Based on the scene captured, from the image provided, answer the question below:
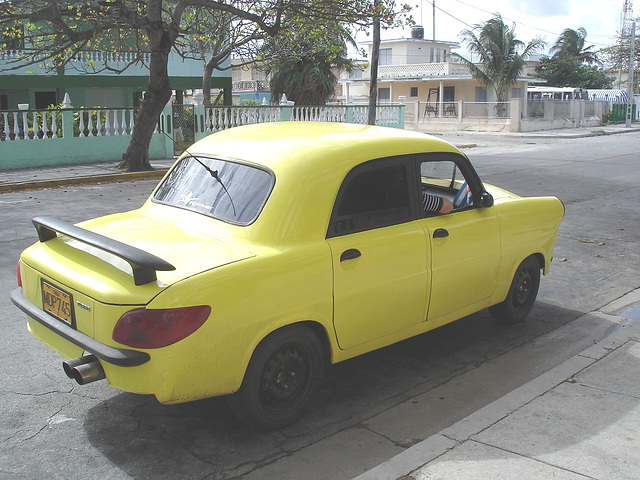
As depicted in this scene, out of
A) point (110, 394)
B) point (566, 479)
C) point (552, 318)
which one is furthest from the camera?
point (552, 318)

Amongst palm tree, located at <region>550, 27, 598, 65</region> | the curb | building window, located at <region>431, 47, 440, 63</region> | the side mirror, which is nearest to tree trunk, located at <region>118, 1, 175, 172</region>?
the curb

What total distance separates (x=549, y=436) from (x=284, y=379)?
152 cm

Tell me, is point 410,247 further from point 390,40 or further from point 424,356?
point 390,40

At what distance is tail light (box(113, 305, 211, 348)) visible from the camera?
341 centimetres

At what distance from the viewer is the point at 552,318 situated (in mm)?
6211

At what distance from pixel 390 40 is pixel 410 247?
63878mm

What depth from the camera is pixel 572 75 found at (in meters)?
69.7

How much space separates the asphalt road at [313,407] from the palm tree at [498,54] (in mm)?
41901

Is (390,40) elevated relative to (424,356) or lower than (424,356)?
elevated

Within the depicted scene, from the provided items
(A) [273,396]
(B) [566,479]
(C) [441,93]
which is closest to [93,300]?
(A) [273,396]

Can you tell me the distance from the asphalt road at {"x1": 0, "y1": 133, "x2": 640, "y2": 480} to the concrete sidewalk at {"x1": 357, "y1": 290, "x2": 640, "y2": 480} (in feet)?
0.79

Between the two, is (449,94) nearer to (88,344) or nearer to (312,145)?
(312,145)

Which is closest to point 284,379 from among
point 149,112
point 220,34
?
point 149,112

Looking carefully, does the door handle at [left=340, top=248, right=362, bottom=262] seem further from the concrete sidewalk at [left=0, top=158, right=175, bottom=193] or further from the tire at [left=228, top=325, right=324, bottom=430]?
the concrete sidewalk at [left=0, top=158, right=175, bottom=193]
